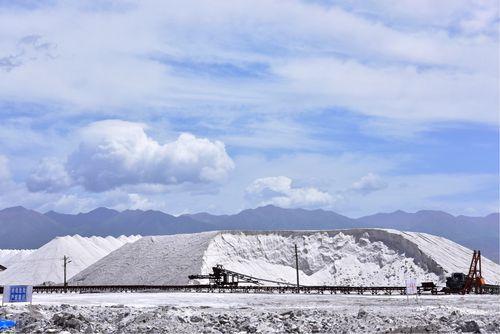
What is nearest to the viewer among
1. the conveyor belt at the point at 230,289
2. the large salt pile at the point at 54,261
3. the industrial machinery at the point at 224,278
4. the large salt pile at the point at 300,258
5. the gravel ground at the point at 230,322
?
the gravel ground at the point at 230,322

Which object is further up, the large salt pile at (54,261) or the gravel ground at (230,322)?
the large salt pile at (54,261)

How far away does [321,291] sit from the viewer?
3088 inches

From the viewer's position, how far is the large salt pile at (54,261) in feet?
403

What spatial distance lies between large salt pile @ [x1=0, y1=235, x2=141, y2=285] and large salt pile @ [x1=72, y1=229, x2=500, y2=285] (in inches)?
798

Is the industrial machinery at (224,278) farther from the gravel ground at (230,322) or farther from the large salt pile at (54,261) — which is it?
the gravel ground at (230,322)

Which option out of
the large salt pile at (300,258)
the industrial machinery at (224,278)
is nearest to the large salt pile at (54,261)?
the large salt pile at (300,258)

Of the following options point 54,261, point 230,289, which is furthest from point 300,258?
point 54,261

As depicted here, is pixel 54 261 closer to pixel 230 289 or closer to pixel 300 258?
pixel 300 258

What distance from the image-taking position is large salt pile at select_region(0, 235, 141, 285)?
4835 inches

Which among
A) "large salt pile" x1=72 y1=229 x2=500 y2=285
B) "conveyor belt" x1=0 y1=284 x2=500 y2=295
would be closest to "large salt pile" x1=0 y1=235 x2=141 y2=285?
"large salt pile" x1=72 y1=229 x2=500 y2=285

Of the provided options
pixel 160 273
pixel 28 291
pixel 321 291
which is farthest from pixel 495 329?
pixel 160 273

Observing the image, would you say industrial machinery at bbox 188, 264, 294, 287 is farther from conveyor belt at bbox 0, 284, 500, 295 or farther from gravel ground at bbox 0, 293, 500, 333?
gravel ground at bbox 0, 293, 500, 333

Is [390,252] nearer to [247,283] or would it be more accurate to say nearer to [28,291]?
[247,283]

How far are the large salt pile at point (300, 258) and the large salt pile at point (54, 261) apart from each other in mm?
20274
